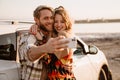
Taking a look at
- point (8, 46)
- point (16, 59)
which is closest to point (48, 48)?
point (16, 59)

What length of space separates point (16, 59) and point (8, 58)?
0.11m

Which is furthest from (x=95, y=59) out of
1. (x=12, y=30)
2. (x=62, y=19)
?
(x=62, y=19)

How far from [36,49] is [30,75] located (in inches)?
18.0

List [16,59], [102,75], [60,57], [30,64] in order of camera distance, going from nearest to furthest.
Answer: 1. [60,57]
2. [30,64]
3. [16,59]
4. [102,75]

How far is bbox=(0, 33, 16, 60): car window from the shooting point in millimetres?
4555

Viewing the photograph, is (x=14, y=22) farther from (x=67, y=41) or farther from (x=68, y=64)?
(x=67, y=41)

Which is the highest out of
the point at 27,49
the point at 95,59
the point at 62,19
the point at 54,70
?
the point at 62,19

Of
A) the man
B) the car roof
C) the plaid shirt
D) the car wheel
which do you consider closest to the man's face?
the man

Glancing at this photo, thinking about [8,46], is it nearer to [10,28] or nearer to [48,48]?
[10,28]

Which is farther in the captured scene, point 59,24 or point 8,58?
point 8,58

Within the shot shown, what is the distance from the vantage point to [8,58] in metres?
4.54

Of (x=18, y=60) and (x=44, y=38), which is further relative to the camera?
(x=18, y=60)

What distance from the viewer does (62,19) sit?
13.0ft

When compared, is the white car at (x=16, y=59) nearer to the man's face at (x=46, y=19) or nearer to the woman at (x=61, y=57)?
the woman at (x=61, y=57)
